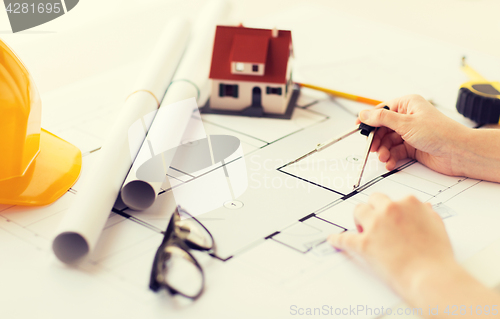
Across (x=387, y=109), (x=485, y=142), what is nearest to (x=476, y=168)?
(x=485, y=142)

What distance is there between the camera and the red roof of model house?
1140 millimetres

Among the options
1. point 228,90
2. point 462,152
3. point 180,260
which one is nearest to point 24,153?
point 180,260

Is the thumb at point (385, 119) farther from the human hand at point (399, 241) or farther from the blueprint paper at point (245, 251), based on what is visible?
the human hand at point (399, 241)

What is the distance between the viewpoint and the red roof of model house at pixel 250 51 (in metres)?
1.14

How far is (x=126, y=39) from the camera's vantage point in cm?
165

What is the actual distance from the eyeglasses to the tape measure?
2.37 feet

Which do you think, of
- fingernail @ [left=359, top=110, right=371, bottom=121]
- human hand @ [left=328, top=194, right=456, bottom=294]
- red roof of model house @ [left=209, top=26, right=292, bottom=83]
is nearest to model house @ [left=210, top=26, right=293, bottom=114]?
red roof of model house @ [left=209, top=26, right=292, bottom=83]

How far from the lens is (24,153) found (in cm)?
88

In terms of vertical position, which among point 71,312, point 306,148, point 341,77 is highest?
point 341,77

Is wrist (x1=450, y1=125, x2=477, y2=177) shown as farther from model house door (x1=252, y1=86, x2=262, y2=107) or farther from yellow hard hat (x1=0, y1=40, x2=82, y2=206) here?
yellow hard hat (x1=0, y1=40, x2=82, y2=206)

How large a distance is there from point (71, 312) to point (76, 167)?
0.38 metres

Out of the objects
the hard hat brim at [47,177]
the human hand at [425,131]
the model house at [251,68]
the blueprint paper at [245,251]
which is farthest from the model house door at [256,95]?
the hard hat brim at [47,177]

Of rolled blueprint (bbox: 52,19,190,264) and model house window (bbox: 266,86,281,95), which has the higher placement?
model house window (bbox: 266,86,281,95)

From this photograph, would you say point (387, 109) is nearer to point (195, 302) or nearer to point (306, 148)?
point (306, 148)
